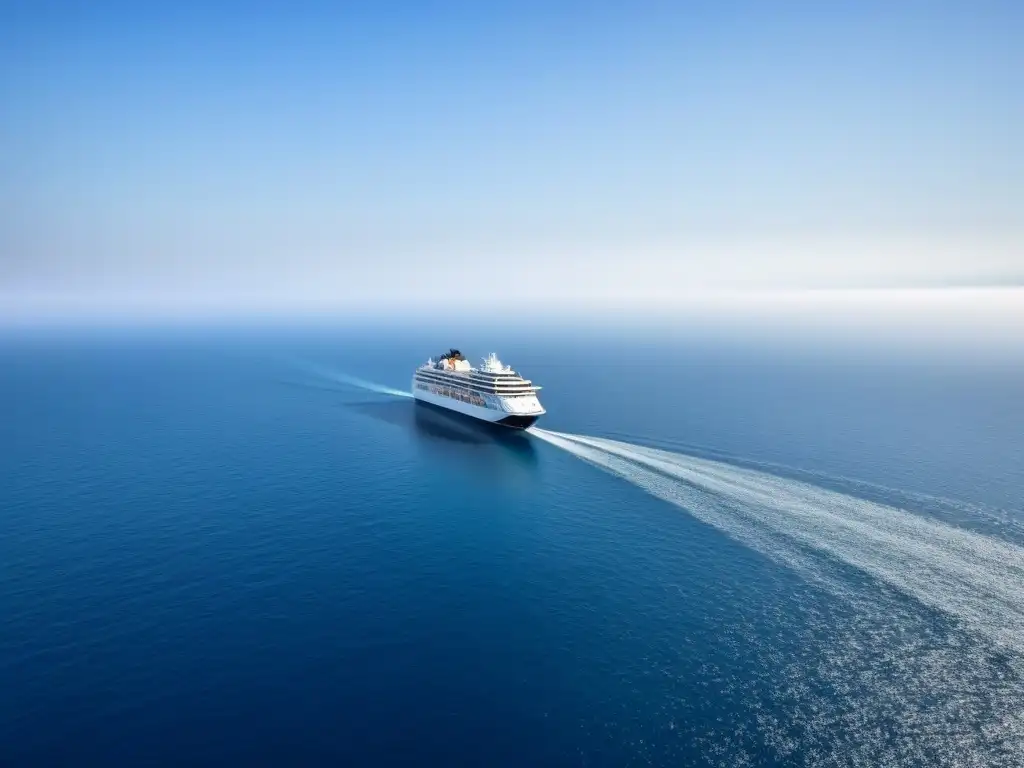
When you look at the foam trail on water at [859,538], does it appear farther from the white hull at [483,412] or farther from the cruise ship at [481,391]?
the cruise ship at [481,391]

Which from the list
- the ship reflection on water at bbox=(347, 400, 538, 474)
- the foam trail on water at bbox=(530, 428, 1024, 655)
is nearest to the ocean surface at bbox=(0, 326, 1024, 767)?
the foam trail on water at bbox=(530, 428, 1024, 655)

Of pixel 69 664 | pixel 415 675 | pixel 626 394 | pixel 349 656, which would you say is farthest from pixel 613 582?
pixel 626 394

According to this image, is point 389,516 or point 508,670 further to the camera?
point 389,516

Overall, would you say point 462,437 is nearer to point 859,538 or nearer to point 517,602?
point 517,602

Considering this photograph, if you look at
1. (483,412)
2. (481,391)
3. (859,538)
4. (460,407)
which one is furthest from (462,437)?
(859,538)

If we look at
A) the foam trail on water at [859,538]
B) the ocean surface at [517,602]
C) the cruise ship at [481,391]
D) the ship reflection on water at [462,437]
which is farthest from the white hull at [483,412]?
the foam trail on water at [859,538]

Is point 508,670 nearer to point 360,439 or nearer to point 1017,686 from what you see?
point 1017,686

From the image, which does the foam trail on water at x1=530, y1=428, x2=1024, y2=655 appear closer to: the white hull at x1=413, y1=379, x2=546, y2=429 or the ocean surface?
the ocean surface
